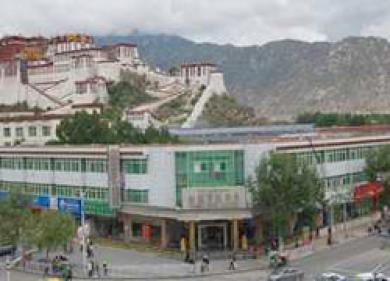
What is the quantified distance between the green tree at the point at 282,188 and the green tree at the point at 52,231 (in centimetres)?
1423

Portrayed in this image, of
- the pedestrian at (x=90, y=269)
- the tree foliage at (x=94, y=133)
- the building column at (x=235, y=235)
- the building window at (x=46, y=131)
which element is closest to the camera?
the pedestrian at (x=90, y=269)

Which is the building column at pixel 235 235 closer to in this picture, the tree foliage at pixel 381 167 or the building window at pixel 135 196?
the building window at pixel 135 196

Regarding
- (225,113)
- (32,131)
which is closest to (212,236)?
(32,131)

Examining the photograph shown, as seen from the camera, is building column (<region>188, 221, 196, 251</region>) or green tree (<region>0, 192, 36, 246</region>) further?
building column (<region>188, 221, 196, 251</region>)

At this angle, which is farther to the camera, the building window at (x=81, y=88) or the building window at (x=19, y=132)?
the building window at (x=81, y=88)

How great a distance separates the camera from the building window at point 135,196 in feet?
220

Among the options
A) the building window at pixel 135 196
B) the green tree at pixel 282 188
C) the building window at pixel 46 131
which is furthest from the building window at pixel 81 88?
the green tree at pixel 282 188

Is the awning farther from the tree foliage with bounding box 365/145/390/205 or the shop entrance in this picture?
the shop entrance

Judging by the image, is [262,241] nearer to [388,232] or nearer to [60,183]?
[388,232]

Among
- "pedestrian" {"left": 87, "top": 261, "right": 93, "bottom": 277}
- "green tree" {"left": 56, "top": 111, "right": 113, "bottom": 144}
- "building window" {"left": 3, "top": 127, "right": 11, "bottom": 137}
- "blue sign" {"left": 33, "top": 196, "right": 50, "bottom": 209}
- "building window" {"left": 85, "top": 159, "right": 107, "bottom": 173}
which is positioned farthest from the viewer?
"building window" {"left": 3, "top": 127, "right": 11, "bottom": 137}

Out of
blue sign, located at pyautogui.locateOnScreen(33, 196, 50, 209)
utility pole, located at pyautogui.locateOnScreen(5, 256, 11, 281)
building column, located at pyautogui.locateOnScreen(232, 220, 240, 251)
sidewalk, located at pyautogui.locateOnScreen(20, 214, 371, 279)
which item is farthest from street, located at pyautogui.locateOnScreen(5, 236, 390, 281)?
blue sign, located at pyautogui.locateOnScreen(33, 196, 50, 209)

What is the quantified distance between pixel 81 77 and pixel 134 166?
7513cm

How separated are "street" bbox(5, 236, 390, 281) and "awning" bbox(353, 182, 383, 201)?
10355 mm

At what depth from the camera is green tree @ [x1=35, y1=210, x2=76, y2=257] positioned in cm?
5772
